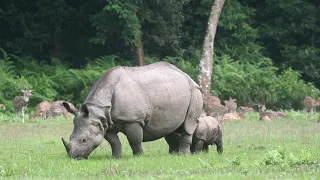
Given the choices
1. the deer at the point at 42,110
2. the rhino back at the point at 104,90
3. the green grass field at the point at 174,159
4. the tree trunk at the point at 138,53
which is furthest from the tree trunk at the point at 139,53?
the rhino back at the point at 104,90

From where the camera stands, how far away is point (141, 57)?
37.1 meters

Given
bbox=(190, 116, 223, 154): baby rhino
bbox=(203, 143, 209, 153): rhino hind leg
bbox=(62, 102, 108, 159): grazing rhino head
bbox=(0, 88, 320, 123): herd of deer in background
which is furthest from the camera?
bbox=(0, 88, 320, 123): herd of deer in background

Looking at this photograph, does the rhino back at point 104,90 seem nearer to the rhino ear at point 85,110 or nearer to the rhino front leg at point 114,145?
the rhino ear at point 85,110

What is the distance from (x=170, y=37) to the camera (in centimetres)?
3825

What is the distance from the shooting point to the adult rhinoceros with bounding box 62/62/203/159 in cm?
1481

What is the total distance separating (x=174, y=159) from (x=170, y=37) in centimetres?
2381

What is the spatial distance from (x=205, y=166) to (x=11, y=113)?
1842 centimetres

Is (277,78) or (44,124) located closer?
(44,124)

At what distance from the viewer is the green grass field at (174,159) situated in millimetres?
12266

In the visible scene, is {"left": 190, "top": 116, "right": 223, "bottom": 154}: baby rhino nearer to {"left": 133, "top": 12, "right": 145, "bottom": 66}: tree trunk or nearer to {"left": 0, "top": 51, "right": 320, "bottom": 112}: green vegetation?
{"left": 0, "top": 51, "right": 320, "bottom": 112}: green vegetation

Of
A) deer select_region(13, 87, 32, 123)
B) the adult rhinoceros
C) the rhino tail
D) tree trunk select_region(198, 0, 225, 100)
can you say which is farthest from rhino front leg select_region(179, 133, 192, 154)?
tree trunk select_region(198, 0, 225, 100)

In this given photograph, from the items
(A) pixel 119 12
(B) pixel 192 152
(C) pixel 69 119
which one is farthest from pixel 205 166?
(A) pixel 119 12

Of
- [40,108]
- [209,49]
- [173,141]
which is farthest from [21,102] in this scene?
[173,141]

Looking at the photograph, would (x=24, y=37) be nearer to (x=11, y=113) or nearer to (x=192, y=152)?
(x=11, y=113)
